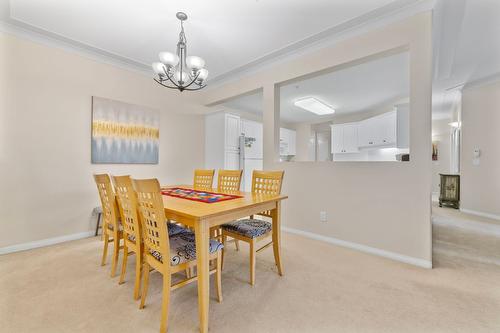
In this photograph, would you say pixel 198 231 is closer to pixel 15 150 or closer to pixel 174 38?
pixel 174 38

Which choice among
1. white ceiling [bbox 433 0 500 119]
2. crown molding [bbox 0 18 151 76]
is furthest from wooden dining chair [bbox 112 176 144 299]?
white ceiling [bbox 433 0 500 119]

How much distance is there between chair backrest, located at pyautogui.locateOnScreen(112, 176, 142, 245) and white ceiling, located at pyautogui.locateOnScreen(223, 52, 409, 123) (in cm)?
304

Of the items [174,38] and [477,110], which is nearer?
[174,38]

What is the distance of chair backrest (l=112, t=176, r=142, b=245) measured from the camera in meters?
1.56

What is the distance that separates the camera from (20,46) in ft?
8.54

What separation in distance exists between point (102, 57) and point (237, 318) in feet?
12.3

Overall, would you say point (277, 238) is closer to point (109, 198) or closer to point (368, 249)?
point (368, 249)

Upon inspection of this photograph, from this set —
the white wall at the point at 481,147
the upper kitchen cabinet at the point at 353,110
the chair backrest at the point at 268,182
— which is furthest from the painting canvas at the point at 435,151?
the chair backrest at the point at 268,182

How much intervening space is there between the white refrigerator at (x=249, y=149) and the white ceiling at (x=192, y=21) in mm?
2221

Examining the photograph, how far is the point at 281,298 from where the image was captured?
1718 mm

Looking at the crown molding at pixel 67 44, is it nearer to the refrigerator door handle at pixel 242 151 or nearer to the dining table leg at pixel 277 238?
the refrigerator door handle at pixel 242 151

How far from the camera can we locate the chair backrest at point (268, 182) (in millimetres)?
2294

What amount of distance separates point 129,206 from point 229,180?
1.34m

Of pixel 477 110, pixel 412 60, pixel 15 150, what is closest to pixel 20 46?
pixel 15 150
